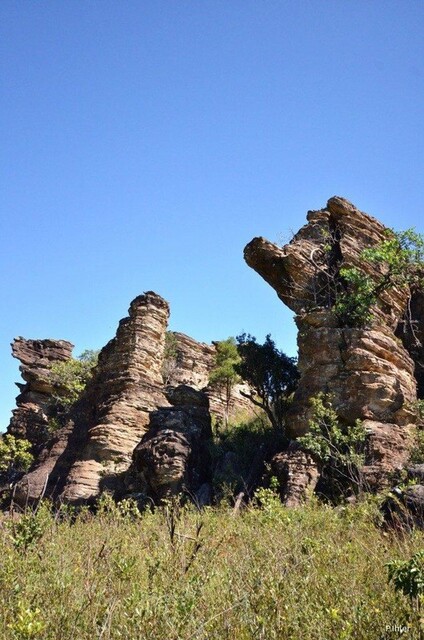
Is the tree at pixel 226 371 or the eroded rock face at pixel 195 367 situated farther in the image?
the eroded rock face at pixel 195 367

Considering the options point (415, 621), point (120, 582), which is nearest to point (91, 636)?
point (120, 582)

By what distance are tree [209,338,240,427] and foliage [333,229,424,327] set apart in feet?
51.1

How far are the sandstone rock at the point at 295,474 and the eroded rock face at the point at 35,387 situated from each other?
23121 mm

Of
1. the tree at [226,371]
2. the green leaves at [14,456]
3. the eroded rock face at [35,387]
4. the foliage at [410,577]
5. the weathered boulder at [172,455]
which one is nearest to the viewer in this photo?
the foliage at [410,577]

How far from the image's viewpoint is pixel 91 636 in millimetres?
3369

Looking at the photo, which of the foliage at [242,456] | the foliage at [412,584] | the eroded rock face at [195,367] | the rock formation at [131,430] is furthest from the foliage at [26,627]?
the eroded rock face at [195,367]

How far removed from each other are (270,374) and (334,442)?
7626 mm

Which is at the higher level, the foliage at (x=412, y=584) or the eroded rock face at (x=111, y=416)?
the eroded rock face at (x=111, y=416)

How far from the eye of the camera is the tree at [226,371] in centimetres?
3111

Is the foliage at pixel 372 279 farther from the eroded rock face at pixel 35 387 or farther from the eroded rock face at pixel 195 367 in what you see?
the eroded rock face at pixel 35 387

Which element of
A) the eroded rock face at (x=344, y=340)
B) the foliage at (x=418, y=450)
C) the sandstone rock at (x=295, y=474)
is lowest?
the sandstone rock at (x=295, y=474)

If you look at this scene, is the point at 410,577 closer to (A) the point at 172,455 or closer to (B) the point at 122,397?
(A) the point at 172,455

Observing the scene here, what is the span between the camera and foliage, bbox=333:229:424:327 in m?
15.3

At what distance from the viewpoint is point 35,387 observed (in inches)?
1492
